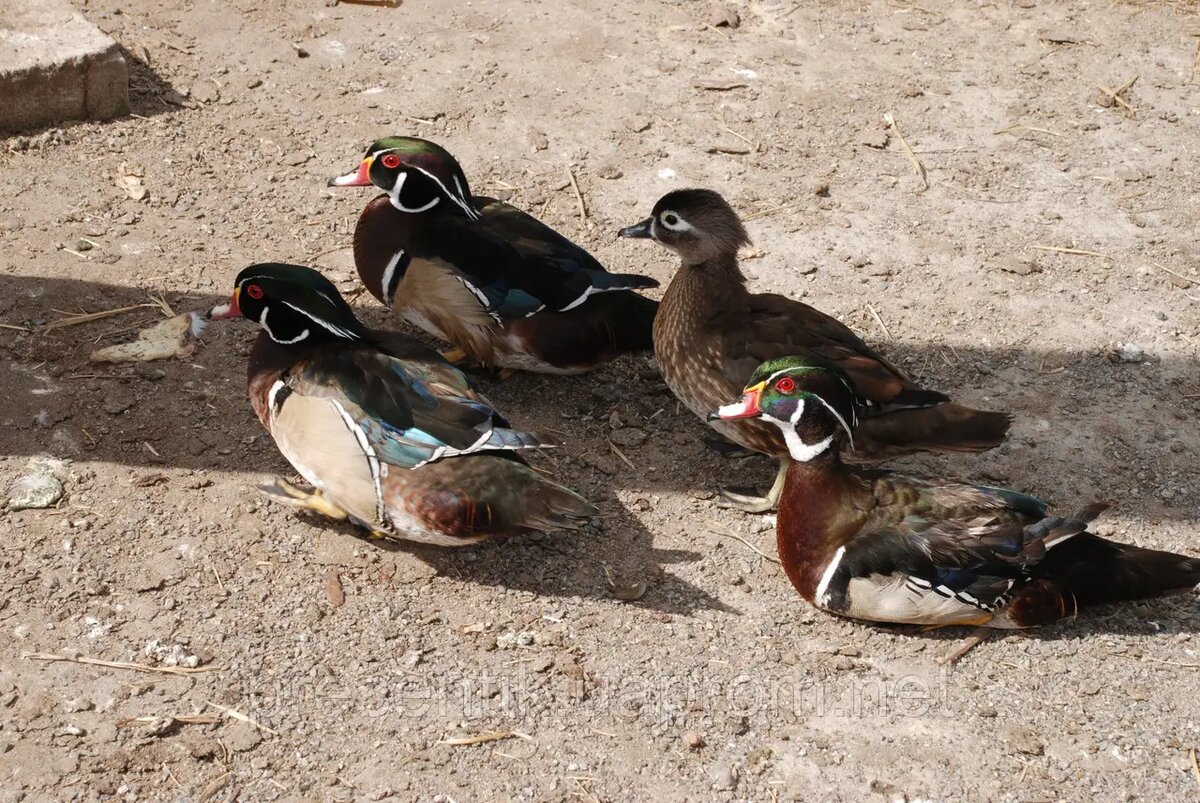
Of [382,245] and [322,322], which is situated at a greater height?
[322,322]

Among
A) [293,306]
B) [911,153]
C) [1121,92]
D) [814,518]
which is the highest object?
[1121,92]

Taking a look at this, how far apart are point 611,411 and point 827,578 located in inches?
49.0

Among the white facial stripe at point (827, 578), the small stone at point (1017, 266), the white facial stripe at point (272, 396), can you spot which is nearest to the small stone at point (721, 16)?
the small stone at point (1017, 266)

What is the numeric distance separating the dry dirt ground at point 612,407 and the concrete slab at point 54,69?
16 cm

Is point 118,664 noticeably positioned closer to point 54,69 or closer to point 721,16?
point 54,69

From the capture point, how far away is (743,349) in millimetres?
4312

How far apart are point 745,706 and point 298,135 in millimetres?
3574

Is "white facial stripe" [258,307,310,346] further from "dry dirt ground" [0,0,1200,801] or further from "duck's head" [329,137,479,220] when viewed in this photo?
"duck's head" [329,137,479,220]

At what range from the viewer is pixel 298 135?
19.1 feet

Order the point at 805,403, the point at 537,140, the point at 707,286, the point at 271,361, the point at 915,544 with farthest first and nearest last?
the point at 537,140
the point at 707,286
the point at 271,361
the point at 805,403
the point at 915,544

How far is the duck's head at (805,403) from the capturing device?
12.6ft

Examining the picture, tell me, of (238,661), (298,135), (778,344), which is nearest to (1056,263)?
(778,344)

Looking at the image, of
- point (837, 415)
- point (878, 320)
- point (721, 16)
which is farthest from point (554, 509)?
point (721, 16)

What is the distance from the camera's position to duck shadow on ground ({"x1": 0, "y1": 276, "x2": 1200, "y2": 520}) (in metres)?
4.29
